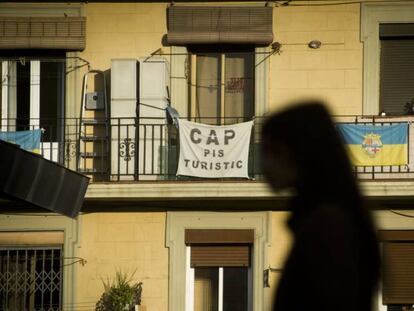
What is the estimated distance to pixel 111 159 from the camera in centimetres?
1583

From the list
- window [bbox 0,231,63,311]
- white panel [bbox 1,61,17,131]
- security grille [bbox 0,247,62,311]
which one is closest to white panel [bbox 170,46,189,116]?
white panel [bbox 1,61,17,131]

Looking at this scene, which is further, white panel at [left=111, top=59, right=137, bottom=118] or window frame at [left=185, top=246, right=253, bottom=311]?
window frame at [left=185, top=246, right=253, bottom=311]

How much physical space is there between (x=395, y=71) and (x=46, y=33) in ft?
18.5

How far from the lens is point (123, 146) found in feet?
51.6

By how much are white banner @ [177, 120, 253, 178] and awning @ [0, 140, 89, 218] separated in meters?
4.11

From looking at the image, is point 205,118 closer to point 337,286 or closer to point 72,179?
point 72,179

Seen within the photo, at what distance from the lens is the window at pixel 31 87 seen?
16297 millimetres

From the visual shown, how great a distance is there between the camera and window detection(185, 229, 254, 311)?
627 inches

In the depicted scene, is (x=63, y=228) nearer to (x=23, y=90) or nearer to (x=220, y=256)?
(x=23, y=90)

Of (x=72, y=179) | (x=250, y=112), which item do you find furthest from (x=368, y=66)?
(x=72, y=179)

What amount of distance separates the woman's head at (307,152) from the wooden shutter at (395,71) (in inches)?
531

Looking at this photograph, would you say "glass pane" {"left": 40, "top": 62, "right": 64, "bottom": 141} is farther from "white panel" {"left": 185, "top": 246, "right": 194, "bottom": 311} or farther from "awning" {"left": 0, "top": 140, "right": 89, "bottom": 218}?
"awning" {"left": 0, "top": 140, "right": 89, "bottom": 218}

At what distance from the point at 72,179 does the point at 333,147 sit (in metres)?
8.63

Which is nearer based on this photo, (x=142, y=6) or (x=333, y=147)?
(x=333, y=147)
